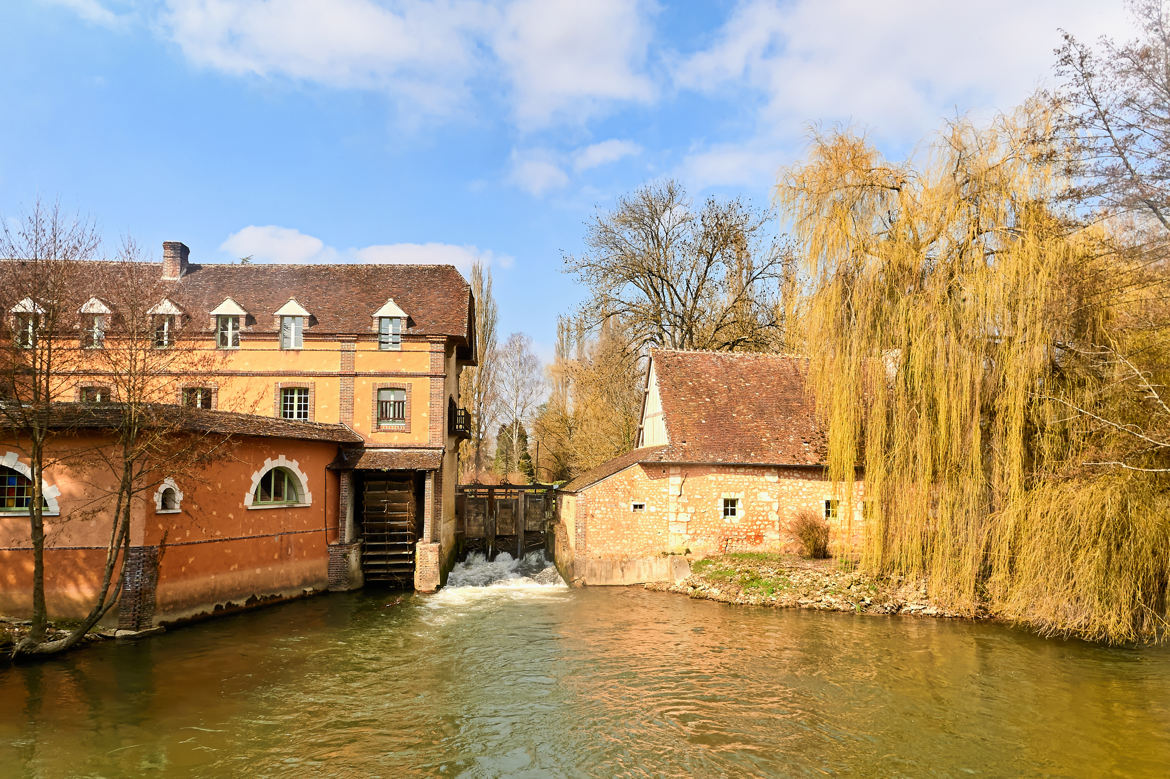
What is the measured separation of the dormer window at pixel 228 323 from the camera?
20969 mm

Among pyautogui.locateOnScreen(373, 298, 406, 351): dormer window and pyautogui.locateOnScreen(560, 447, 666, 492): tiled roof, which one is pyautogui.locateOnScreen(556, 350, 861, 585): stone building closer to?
pyautogui.locateOnScreen(560, 447, 666, 492): tiled roof

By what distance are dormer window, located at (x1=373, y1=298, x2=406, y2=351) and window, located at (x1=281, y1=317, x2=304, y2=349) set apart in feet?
7.45

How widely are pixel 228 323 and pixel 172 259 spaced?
3526mm

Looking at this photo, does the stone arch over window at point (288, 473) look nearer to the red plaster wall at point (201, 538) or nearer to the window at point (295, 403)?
the red plaster wall at point (201, 538)

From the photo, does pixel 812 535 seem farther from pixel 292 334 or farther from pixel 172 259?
pixel 172 259

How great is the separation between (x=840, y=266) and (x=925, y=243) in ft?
5.90

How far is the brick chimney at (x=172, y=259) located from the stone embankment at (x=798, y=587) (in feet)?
58.3

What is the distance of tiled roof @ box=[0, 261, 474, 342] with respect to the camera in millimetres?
21188

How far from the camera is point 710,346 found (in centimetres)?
2912

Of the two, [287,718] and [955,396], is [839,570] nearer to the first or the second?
[955,396]

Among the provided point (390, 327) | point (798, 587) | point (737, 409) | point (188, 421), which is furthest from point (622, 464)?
point (188, 421)

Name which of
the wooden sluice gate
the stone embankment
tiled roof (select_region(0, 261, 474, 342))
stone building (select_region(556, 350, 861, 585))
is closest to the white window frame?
tiled roof (select_region(0, 261, 474, 342))

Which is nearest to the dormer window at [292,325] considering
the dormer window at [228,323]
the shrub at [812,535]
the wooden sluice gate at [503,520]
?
the dormer window at [228,323]

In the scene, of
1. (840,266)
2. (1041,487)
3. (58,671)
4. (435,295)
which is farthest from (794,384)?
(58,671)
